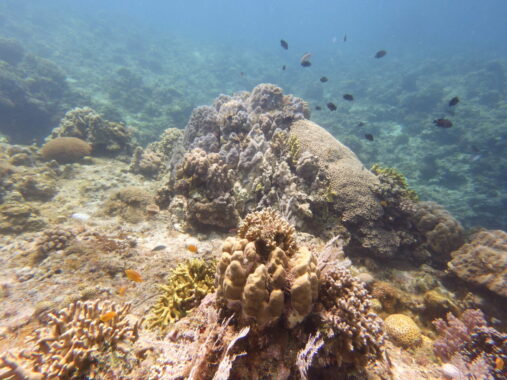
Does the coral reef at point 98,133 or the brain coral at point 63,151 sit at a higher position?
the coral reef at point 98,133

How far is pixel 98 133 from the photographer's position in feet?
34.7

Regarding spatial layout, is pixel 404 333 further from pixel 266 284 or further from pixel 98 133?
pixel 98 133

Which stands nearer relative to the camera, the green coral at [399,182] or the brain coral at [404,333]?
the brain coral at [404,333]

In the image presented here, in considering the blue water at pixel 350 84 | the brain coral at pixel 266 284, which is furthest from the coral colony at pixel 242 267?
the blue water at pixel 350 84

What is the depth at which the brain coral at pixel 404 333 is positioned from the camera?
3888 millimetres

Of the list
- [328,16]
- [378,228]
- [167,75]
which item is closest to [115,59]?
[167,75]

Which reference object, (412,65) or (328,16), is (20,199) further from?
(328,16)

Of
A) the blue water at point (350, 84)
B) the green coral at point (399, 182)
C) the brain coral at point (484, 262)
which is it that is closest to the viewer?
the brain coral at point (484, 262)

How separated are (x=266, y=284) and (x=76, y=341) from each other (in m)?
2.10

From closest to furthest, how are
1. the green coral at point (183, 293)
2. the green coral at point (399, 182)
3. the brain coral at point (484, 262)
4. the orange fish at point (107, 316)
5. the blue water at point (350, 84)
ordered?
1. the orange fish at point (107, 316)
2. the green coral at point (183, 293)
3. the brain coral at point (484, 262)
4. the green coral at point (399, 182)
5. the blue water at point (350, 84)

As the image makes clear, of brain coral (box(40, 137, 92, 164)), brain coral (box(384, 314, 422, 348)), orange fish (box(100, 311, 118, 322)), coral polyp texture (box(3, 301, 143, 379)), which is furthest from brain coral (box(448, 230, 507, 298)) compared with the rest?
brain coral (box(40, 137, 92, 164))

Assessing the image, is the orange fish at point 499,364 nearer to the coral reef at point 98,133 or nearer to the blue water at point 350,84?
the coral reef at point 98,133

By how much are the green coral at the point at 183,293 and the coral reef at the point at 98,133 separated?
9153 mm

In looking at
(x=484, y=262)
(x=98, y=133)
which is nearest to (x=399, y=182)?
(x=484, y=262)
